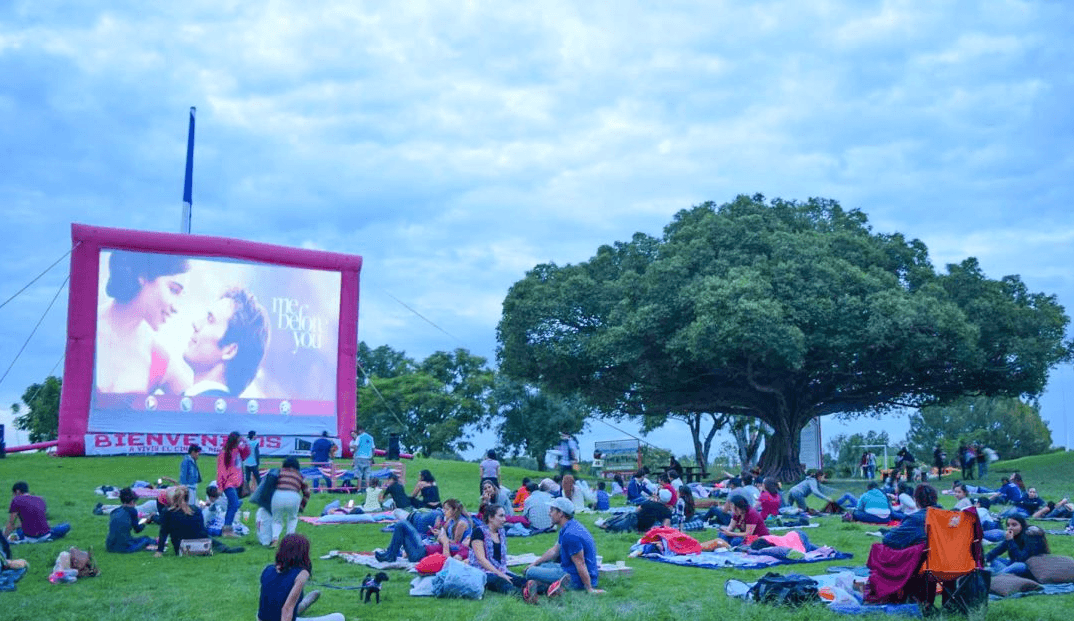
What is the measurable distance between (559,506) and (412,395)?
126 ft

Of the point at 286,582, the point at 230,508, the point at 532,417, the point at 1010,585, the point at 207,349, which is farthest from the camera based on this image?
the point at 532,417

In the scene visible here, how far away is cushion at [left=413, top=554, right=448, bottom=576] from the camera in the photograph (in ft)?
34.8

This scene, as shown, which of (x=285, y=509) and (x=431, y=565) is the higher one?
(x=285, y=509)

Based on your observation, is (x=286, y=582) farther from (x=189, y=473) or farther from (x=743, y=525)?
(x=189, y=473)

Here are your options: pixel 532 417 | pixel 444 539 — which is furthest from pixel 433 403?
pixel 444 539

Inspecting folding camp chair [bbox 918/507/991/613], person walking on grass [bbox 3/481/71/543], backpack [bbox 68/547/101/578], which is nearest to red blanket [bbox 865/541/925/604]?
folding camp chair [bbox 918/507/991/613]

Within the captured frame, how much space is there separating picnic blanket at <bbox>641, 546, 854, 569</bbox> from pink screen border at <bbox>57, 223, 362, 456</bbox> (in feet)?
48.3

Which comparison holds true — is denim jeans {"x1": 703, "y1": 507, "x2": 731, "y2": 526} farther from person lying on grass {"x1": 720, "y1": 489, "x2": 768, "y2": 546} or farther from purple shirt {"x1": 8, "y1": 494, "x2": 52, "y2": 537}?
purple shirt {"x1": 8, "y1": 494, "x2": 52, "y2": 537}

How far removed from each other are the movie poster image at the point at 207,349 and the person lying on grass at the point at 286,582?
17.4 meters

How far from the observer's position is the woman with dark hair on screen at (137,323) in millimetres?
23031

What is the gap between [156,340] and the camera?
23234 mm

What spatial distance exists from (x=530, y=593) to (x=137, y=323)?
17165 millimetres

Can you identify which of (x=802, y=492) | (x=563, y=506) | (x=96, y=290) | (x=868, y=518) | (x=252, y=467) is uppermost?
(x=96, y=290)

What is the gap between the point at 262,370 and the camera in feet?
79.5
